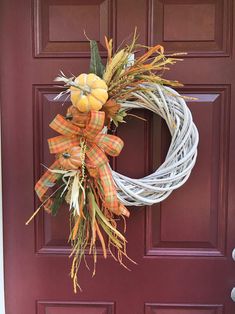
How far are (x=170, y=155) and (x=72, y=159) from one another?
30 cm

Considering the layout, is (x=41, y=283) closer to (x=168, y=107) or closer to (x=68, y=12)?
(x=168, y=107)

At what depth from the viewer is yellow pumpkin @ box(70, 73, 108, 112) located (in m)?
0.84

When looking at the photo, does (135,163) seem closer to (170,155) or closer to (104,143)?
(170,155)

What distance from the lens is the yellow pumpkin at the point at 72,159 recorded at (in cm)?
85

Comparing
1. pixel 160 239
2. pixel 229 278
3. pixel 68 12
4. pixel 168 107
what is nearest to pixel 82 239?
pixel 160 239

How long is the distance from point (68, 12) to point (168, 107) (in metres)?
0.45

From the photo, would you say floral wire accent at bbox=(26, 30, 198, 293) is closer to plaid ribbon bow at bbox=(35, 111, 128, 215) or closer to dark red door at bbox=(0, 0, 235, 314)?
plaid ribbon bow at bbox=(35, 111, 128, 215)

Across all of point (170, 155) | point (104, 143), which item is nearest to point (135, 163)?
→ point (170, 155)

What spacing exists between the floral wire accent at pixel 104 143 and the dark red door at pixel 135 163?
5.4 inches

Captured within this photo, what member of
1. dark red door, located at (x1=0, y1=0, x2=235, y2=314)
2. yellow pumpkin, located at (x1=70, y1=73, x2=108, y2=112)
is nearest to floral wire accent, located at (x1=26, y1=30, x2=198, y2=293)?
yellow pumpkin, located at (x1=70, y1=73, x2=108, y2=112)

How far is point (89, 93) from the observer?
84 cm

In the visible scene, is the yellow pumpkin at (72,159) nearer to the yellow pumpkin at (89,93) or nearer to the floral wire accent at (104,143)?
the floral wire accent at (104,143)

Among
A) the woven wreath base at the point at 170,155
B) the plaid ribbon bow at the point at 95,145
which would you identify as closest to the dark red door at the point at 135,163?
the woven wreath base at the point at 170,155

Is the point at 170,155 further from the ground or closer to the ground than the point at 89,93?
closer to the ground
